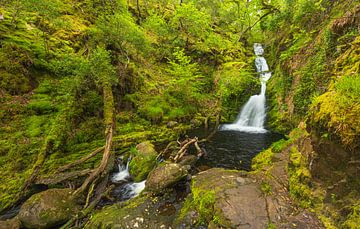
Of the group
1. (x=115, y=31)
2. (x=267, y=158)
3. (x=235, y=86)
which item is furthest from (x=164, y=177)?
(x=235, y=86)

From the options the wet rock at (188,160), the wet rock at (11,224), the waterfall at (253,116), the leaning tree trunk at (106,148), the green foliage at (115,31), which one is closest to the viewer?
the wet rock at (11,224)

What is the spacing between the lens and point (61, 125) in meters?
9.23

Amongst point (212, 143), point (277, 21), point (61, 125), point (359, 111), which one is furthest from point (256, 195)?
point (277, 21)

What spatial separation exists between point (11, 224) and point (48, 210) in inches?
33.8

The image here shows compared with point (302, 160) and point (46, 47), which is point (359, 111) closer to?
point (302, 160)

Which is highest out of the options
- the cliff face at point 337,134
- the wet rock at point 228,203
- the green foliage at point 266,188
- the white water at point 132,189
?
the cliff face at point 337,134

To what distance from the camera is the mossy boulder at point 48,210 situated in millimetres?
5488

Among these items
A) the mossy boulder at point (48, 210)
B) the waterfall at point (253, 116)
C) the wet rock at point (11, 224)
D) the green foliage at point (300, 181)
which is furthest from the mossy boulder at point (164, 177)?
the waterfall at point (253, 116)

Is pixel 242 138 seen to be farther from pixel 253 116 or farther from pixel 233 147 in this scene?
pixel 253 116

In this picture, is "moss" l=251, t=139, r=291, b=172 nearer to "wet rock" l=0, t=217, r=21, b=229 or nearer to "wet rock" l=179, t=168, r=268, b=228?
"wet rock" l=179, t=168, r=268, b=228

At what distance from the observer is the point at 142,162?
27.8 ft

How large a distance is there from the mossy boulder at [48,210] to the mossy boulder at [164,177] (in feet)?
7.24

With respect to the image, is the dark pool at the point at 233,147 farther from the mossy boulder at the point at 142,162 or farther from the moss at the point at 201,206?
the moss at the point at 201,206

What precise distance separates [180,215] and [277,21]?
16715mm
